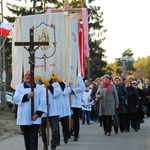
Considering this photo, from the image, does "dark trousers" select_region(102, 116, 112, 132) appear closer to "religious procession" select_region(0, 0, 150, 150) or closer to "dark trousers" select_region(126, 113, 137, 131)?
"religious procession" select_region(0, 0, 150, 150)

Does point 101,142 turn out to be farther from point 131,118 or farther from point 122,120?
point 131,118

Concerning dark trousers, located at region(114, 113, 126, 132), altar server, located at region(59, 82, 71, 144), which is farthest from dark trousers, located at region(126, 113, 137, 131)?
altar server, located at region(59, 82, 71, 144)

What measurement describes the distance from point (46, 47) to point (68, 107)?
150cm

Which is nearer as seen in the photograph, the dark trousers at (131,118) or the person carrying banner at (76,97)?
the person carrying banner at (76,97)

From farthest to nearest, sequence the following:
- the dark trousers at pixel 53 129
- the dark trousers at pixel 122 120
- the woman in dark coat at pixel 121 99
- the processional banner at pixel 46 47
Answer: the dark trousers at pixel 122 120, the woman in dark coat at pixel 121 99, the processional banner at pixel 46 47, the dark trousers at pixel 53 129

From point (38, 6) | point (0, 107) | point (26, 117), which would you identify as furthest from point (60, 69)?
point (38, 6)

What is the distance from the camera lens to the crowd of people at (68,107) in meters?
10.6

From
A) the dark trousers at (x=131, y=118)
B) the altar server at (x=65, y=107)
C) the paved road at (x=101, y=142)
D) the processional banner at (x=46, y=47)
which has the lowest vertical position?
the paved road at (x=101, y=142)

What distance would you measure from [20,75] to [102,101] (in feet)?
15.7

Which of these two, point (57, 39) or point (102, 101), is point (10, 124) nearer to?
point (102, 101)

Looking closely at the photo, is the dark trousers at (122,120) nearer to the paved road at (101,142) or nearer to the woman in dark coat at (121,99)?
the woman in dark coat at (121,99)

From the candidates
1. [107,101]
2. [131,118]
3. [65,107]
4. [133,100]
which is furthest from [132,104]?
[65,107]

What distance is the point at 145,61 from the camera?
14500cm

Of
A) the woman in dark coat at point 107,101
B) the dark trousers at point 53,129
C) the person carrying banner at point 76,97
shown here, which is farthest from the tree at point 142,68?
the dark trousers at point 53,129
